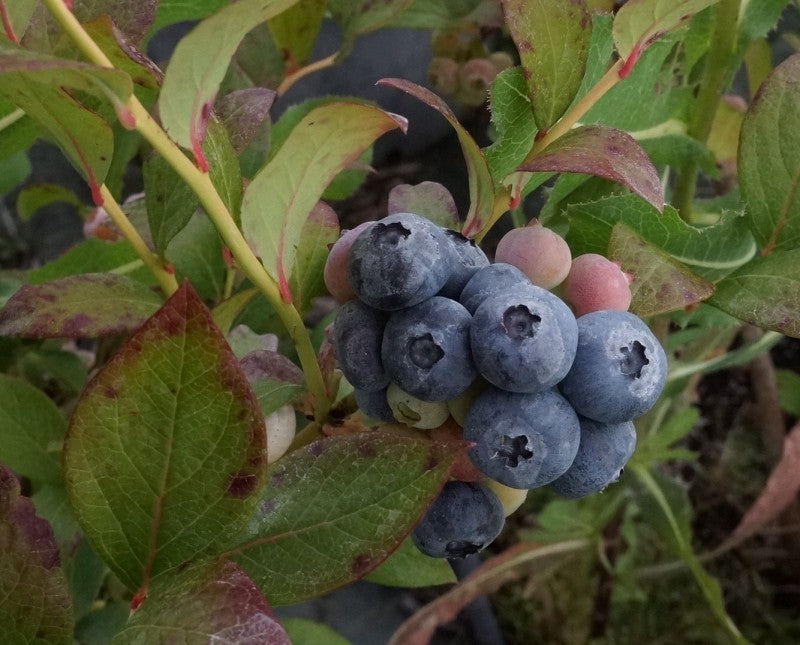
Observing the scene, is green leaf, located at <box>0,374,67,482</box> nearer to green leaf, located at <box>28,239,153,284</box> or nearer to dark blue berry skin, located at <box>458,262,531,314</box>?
green leaf, located at <box>28,239,153,284</box>

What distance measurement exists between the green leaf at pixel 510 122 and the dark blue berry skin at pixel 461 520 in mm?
208

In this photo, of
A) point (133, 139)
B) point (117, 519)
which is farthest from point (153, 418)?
point (133, 139)

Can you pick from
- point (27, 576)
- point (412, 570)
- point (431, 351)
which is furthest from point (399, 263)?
point (412, 570)

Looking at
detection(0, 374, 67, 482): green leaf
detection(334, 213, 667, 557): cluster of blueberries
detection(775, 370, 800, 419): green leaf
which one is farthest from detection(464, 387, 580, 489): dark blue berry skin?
detection(775, 370, 800, 419): green leaf

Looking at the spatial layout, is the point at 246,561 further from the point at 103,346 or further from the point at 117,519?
the point at 103,346

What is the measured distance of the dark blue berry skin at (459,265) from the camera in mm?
425

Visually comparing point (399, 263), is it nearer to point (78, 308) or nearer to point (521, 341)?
point (521, 341)

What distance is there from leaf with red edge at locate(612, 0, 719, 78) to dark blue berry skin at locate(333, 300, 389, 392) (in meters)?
0.23

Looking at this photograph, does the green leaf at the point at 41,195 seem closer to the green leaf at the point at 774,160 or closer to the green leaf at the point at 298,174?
the green leaf at the point at 298,174

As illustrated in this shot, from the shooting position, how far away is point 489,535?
1.48ft

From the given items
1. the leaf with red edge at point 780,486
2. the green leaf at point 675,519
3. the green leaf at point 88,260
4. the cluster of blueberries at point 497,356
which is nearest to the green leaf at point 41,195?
the green leaf at point 88,260

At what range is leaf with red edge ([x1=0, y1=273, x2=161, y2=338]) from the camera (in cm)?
51

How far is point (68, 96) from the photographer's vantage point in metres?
0.41

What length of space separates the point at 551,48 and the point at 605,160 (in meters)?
0.09
